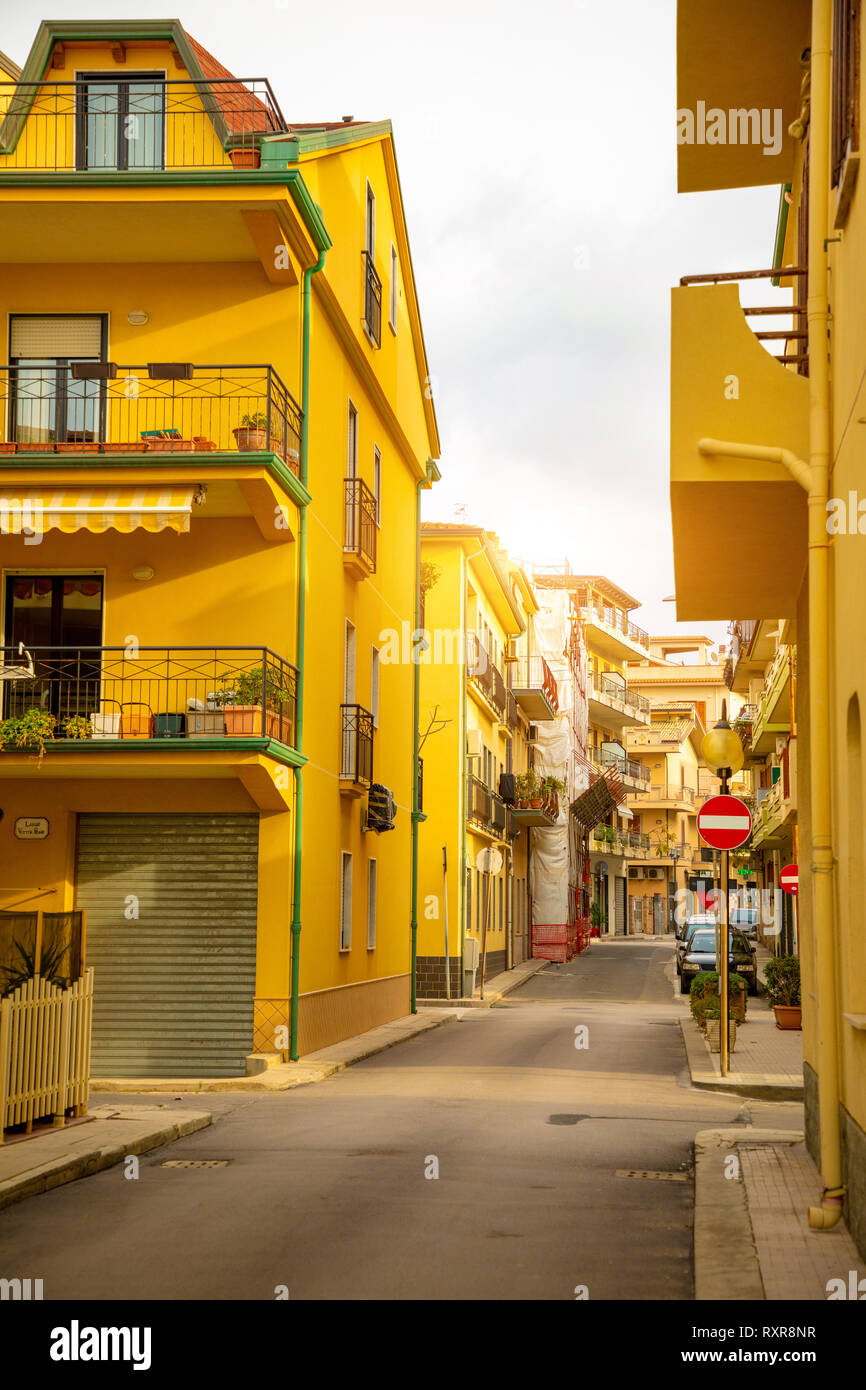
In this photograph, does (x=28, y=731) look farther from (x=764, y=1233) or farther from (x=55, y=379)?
(x=764, y=1233)

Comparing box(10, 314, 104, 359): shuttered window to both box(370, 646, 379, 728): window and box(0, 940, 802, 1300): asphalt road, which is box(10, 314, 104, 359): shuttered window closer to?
box(370, 646, 379, 728): window

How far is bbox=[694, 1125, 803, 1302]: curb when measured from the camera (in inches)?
273

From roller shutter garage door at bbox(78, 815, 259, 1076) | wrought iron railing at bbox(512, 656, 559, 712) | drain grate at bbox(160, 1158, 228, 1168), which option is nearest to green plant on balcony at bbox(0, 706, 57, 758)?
roller shutter garage door at bbox(78, 815, 259, 1076)

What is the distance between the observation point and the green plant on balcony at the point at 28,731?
17.2m

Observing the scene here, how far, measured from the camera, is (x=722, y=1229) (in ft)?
27.4

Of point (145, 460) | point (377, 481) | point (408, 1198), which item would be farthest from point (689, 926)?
point (408, 1198)

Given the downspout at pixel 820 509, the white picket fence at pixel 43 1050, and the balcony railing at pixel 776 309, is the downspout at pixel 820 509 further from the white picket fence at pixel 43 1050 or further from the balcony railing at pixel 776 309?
the white picket fence at pixel 43 1050

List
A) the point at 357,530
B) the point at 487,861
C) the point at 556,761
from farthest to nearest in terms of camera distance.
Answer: the point at 556,761, the point at 487,861, the point at 357,530

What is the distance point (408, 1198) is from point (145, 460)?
35.0 feet

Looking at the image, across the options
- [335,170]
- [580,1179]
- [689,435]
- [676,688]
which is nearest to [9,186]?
[335,170]

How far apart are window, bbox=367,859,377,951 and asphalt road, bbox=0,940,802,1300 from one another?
6382 millimetres

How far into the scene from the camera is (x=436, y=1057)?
66.7 ft

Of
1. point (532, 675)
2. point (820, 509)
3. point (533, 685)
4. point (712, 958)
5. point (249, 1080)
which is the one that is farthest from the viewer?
point (532, 675)
